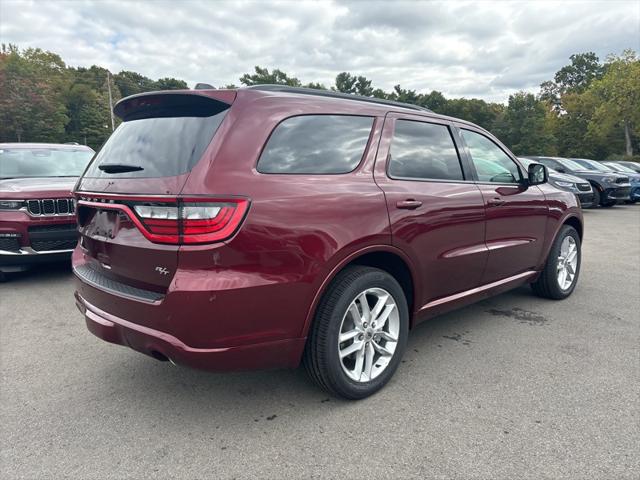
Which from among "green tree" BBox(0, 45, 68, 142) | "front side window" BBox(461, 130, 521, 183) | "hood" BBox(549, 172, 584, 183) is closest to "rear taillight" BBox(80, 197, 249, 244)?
"front side window" BBox(461, 130, 521, 183)

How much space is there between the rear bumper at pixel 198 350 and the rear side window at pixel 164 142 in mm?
791

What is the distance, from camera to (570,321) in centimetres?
402

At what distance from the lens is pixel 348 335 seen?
103 inches

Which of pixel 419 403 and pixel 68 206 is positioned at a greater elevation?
pixel 68 206

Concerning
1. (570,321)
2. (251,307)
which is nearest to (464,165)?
(570,321)

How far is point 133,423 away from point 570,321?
363cm

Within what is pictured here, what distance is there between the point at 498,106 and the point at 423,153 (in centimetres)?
8449

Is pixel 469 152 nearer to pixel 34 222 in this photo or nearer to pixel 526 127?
pixel 34 222

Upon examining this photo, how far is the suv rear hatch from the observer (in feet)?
6.87

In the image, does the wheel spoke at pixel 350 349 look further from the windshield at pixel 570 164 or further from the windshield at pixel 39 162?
the windshield at pixel 570 164

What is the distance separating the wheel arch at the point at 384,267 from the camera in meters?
2.39

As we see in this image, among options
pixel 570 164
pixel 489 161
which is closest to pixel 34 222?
pixel 489 161

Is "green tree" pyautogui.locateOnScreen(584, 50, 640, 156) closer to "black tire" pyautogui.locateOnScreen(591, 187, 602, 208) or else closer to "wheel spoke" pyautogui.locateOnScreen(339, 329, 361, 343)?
"black tire" pyautogui.locateOnScreen(591, 187, 602, 208)

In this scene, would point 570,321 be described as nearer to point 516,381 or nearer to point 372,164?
point 516,381
